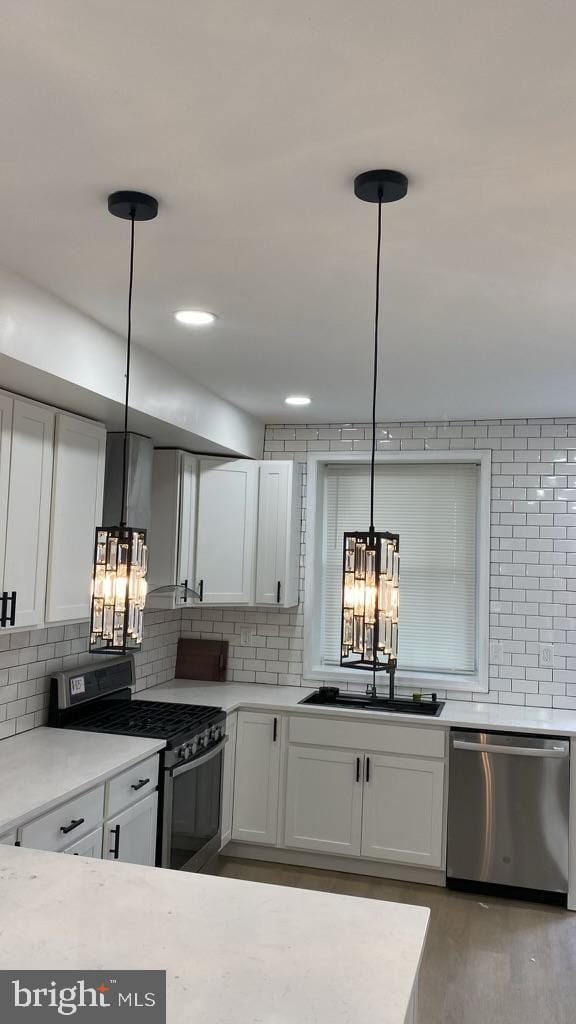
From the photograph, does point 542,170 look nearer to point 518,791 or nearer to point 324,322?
point 324,322

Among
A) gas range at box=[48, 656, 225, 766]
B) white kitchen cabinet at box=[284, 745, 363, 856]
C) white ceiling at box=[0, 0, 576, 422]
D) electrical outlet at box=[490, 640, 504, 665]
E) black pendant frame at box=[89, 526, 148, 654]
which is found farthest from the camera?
electrical outlet at box=[490, 640, 504, 665]

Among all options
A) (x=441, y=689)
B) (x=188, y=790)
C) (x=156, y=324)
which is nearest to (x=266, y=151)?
(x=156, y=324)

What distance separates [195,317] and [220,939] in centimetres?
214

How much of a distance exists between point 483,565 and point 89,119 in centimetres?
370

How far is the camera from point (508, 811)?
160 inches

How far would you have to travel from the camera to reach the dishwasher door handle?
157 inches

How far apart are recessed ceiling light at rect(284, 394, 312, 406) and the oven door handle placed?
6.29 ft

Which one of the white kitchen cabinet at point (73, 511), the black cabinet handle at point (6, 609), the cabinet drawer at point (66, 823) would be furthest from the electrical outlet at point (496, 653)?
the black cabinet handle at point (6, 609)

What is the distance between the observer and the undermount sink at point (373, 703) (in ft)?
14.6

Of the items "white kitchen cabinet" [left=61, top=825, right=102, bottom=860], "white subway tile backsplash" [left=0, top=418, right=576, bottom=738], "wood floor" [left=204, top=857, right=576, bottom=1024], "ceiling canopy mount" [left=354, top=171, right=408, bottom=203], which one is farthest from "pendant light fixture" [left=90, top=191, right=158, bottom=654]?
"white subway tile backsplash" [left=0, top=418, right=576, bottom=738]

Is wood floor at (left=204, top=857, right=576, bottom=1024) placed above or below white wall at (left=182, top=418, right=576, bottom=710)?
below

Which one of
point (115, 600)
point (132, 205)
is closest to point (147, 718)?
point (115, 600)

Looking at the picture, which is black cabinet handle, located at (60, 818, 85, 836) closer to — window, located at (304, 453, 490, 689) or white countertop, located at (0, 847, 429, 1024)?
white countertop, located at (0, 847, 429, 1024)

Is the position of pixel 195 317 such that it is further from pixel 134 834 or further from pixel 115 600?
pixel 134 834
